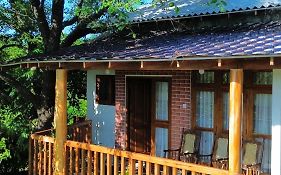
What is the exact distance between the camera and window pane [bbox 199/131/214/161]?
1084 cm

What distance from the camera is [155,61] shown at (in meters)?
8.18

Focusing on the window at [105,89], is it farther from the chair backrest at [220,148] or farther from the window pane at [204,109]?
the chair backrest at [220,148]

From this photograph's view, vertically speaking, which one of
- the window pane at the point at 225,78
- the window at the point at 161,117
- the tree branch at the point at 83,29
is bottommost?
the window at the point at 161,117

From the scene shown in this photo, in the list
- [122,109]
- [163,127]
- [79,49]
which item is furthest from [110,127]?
[79,49]

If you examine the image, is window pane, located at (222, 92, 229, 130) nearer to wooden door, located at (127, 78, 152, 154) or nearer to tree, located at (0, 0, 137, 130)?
wooden door, located at (127, 78, 152, 154)

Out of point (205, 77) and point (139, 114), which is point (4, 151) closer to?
point (139, 114)

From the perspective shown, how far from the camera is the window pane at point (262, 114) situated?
962 centimetres

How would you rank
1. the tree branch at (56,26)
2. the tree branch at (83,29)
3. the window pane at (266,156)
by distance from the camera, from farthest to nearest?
the tree branch at (83,29) → the tree branch at (56,26) → the window pane at (266,156)

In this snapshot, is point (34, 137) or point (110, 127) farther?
point (110, 127)

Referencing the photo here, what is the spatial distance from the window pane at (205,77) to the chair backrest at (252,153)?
201cm

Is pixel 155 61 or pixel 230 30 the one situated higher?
pixel 230 30

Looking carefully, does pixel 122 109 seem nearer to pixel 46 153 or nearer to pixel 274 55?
pixel 46 153

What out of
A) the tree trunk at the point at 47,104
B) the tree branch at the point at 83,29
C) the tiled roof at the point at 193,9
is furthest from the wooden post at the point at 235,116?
the tree trunk at the point at 47,104

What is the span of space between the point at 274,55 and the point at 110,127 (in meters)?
7.71
